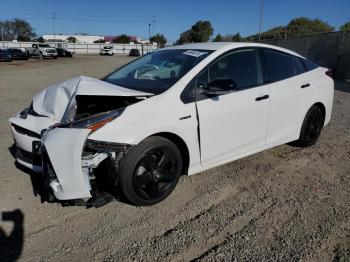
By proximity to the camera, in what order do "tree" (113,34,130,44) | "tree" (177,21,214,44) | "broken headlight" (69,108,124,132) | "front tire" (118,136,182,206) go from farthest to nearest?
"tree" (113,34,130,44)
"tree" (177,21,214,44)
"front tire" (118,136,182,206)
"broken headlight" (69,108,124,132)

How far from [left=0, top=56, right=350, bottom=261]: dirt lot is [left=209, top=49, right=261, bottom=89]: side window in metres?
1.16

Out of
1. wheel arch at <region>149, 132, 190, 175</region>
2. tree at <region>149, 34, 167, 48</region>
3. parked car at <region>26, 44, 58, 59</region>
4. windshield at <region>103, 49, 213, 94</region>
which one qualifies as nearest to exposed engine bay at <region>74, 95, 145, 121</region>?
windshield at <region>103, 49, 213, 94</region>

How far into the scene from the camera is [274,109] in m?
4.45

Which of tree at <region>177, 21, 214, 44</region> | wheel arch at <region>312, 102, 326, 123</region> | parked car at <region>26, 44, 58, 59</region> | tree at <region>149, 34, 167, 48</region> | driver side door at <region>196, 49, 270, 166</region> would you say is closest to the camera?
driver side door at <region>196, 49, 270, 166</region>

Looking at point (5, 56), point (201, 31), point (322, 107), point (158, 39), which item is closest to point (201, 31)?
point (201, 31)

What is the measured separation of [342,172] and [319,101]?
1.16 meters

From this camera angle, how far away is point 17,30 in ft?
351

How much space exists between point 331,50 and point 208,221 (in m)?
17.3

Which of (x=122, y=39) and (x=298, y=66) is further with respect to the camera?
(x=122, y=39)

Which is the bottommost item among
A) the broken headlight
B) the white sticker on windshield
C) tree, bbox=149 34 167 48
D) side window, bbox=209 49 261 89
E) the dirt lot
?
the dirt lot

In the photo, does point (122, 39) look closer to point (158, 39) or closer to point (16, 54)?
point (158, 39)

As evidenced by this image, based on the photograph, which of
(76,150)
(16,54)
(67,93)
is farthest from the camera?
(16,54)

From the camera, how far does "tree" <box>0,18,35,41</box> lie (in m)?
104

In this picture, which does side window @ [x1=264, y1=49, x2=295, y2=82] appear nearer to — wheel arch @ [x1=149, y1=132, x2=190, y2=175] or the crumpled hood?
wheel arch @ [x1=149, y1=132, x2=190, y2=175]
